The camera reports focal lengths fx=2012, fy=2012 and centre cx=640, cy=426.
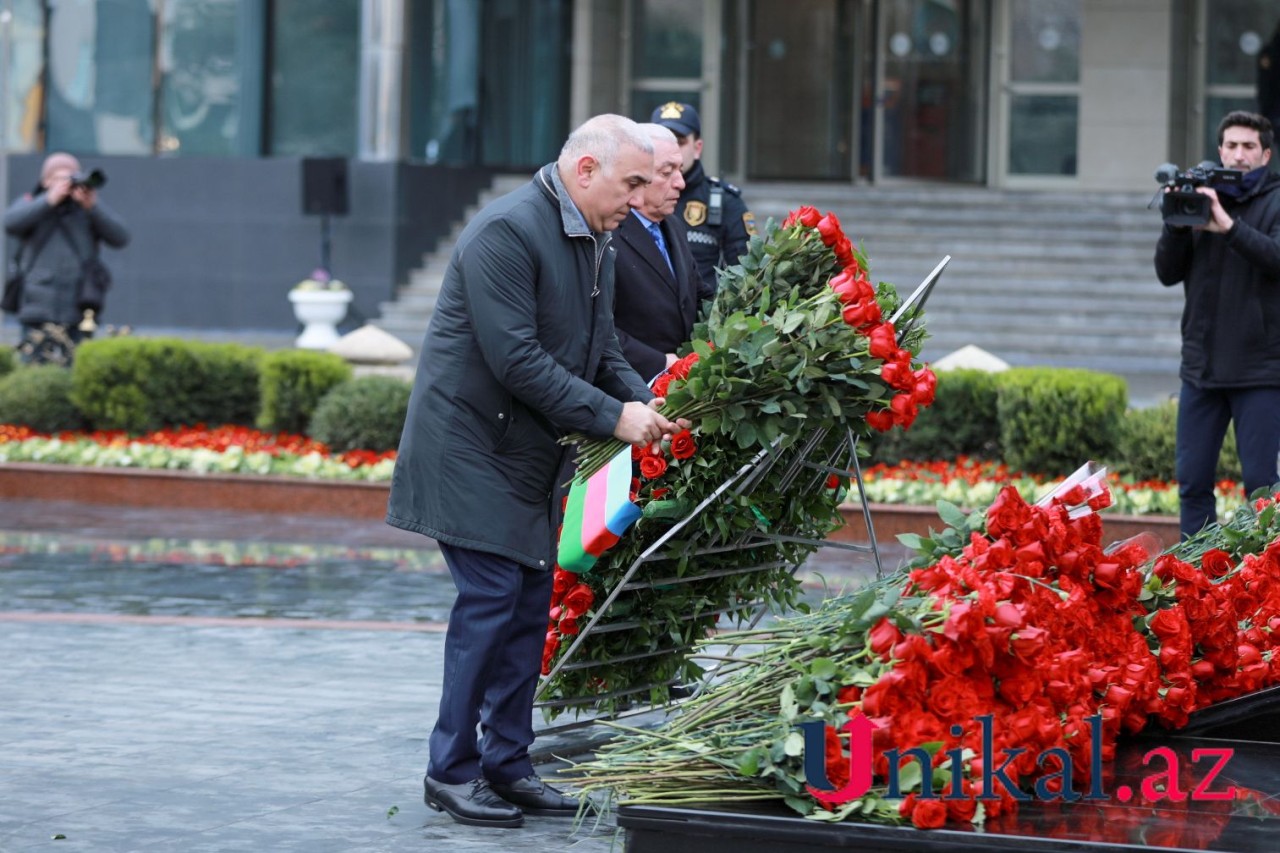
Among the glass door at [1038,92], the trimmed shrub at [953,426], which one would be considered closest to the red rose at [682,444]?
the trimmed shrub at [953,426]

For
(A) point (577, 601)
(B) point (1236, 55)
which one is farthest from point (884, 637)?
(B) point (1236, 55)

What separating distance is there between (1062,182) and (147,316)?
11298mm

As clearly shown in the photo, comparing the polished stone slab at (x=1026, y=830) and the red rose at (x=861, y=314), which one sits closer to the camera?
the polished stone slab at (x=1026, y=830)

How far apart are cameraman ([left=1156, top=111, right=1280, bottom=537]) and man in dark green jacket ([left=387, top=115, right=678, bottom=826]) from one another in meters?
3.28

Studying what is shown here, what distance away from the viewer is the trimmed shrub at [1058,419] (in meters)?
12.0

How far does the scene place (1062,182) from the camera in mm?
25234

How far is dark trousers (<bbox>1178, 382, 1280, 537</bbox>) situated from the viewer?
7.94 metres

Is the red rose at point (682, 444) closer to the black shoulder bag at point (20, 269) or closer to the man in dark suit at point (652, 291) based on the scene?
the man in dark suit at point (652, 291)

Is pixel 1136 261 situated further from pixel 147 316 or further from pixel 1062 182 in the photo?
pixel 147 316

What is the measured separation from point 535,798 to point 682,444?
106 cm

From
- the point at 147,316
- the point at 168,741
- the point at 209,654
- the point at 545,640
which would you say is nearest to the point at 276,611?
the point at 209,654

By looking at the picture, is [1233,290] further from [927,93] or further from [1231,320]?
[927,93]

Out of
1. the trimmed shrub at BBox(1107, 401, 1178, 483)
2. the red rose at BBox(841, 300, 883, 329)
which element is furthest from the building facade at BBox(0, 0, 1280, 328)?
the red rose at BBox(841, 300, 883, 329)

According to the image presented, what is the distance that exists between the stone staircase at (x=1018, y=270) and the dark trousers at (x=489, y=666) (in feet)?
44.6
